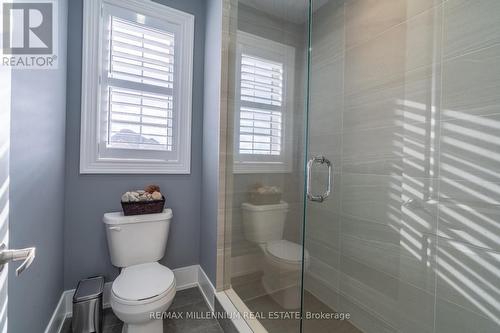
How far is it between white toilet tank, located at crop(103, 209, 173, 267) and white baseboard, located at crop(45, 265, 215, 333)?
1.18 feet

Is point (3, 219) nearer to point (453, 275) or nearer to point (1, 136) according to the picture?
point (1, 136)

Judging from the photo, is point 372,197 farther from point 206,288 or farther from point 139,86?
point 139,86

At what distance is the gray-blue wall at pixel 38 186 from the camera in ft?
2.94

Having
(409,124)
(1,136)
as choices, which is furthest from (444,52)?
(1,136)

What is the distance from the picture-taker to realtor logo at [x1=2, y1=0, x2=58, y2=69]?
86 centimetres

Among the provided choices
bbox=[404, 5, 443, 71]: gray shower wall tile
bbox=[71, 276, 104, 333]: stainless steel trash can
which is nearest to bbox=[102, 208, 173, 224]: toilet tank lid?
bbox=[71, 276, 104, 333]: stainless steel trash can

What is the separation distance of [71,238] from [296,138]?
1.76m

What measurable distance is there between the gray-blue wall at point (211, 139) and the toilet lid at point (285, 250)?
0.53 m

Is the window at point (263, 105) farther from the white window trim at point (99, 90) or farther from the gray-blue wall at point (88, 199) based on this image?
the gray-blue wall at point (88, 199)

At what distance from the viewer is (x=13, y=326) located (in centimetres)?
85

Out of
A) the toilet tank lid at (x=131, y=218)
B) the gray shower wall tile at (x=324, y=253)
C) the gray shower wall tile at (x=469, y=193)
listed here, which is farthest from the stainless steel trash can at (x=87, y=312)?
the gray shower wall tile at (x=469, y=193)

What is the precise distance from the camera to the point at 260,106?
4.80 feet

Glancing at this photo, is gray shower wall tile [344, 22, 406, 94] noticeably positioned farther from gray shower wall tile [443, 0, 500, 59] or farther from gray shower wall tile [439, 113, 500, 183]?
gray shower wall tile [439, 113, 500, 183]

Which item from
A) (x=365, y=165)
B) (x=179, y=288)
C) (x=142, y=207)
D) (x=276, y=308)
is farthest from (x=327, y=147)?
(x=179, y=288)
